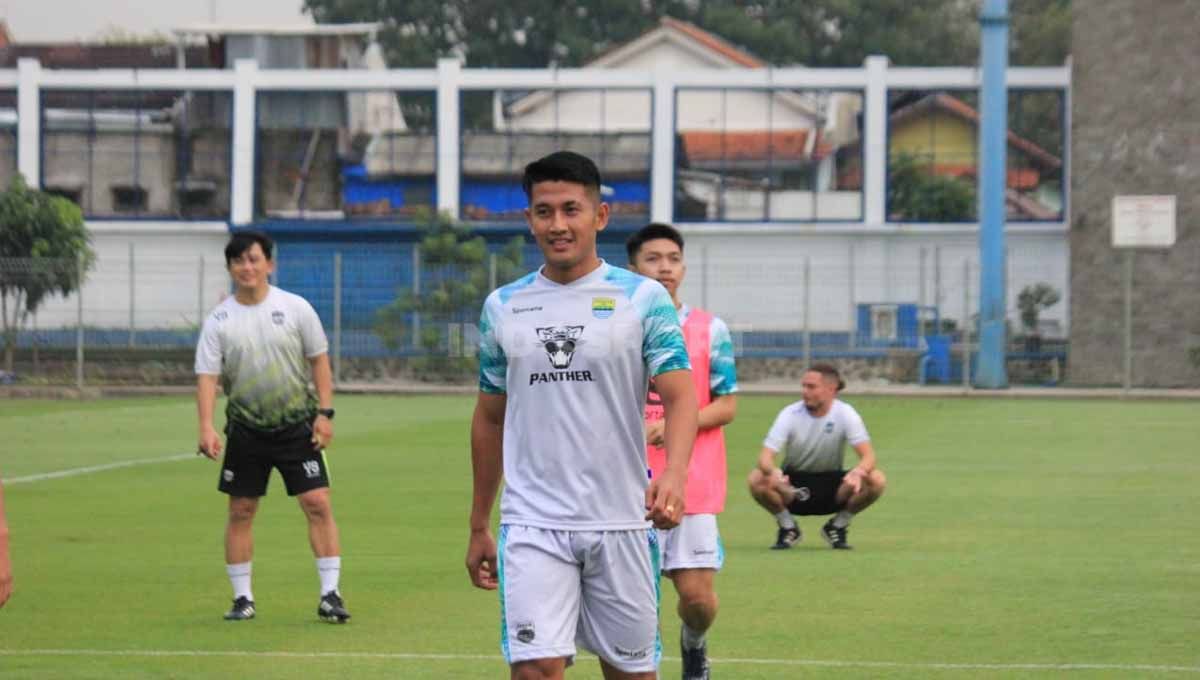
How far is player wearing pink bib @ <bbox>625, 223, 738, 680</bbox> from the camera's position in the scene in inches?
351

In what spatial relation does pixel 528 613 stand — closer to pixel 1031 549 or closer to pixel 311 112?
pixel 1031 549

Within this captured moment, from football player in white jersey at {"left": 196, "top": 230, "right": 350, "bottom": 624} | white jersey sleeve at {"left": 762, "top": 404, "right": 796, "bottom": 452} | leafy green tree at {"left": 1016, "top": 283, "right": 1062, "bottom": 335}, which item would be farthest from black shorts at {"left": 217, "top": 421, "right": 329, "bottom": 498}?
leafy green tree at {"left": 1016, "top": 283, "right": 1062, "bottom": 335}

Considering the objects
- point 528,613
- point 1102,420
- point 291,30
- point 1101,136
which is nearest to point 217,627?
point 528,613

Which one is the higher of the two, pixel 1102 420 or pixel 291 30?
pixel 291 30

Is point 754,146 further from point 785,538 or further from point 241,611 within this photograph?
point 241,611

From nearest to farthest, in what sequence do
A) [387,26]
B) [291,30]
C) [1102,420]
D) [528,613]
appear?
[528,613]
[1102,420]
[291,30]
[387,26]

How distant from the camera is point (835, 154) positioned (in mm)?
64500

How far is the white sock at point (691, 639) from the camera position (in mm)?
8992

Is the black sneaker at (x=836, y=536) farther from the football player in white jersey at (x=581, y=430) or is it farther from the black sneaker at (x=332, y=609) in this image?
the football player in white jersey at (x=581, y=430)

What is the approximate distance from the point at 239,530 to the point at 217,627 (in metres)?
0.55

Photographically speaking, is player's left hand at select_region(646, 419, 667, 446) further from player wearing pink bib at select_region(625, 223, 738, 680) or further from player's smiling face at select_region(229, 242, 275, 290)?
player's smiling face at select_region(229, 242, 275, 290)

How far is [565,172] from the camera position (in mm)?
6586

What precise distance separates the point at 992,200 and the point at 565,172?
1487 inches

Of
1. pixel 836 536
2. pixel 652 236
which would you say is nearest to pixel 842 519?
pixel 836 536
